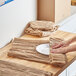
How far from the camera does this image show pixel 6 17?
7.16 ft

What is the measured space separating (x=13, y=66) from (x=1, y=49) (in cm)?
35

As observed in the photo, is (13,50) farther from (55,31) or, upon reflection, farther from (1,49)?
(55,31)

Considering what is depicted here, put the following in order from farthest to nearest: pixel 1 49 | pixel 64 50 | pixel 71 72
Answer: pixel 71 72, pixel 1 49, pixel 64 50

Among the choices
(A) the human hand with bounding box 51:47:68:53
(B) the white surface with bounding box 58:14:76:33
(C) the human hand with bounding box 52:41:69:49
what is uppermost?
(B) the white surface with bounding box 58:14:76:33

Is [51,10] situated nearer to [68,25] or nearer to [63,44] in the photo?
[68,25]

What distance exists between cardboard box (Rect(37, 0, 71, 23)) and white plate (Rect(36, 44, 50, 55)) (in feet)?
1.85

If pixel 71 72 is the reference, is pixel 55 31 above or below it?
above

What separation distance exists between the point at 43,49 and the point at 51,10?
0.64m

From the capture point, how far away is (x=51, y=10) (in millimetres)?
2553

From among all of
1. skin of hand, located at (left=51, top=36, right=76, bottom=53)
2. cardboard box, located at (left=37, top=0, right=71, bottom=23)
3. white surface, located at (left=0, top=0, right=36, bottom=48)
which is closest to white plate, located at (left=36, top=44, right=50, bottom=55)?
skin of hand, located at (left=51, top=36, right=76, bottom=53)

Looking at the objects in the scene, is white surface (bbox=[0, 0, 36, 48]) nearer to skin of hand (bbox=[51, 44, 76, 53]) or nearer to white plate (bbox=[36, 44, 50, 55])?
white plate (bbox=[36, 44, 50, 55])

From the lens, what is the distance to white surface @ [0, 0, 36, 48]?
7.10 feet

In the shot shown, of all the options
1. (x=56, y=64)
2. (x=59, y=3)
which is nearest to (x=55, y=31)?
(x=59, y=3)

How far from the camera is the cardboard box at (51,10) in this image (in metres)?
2.54
